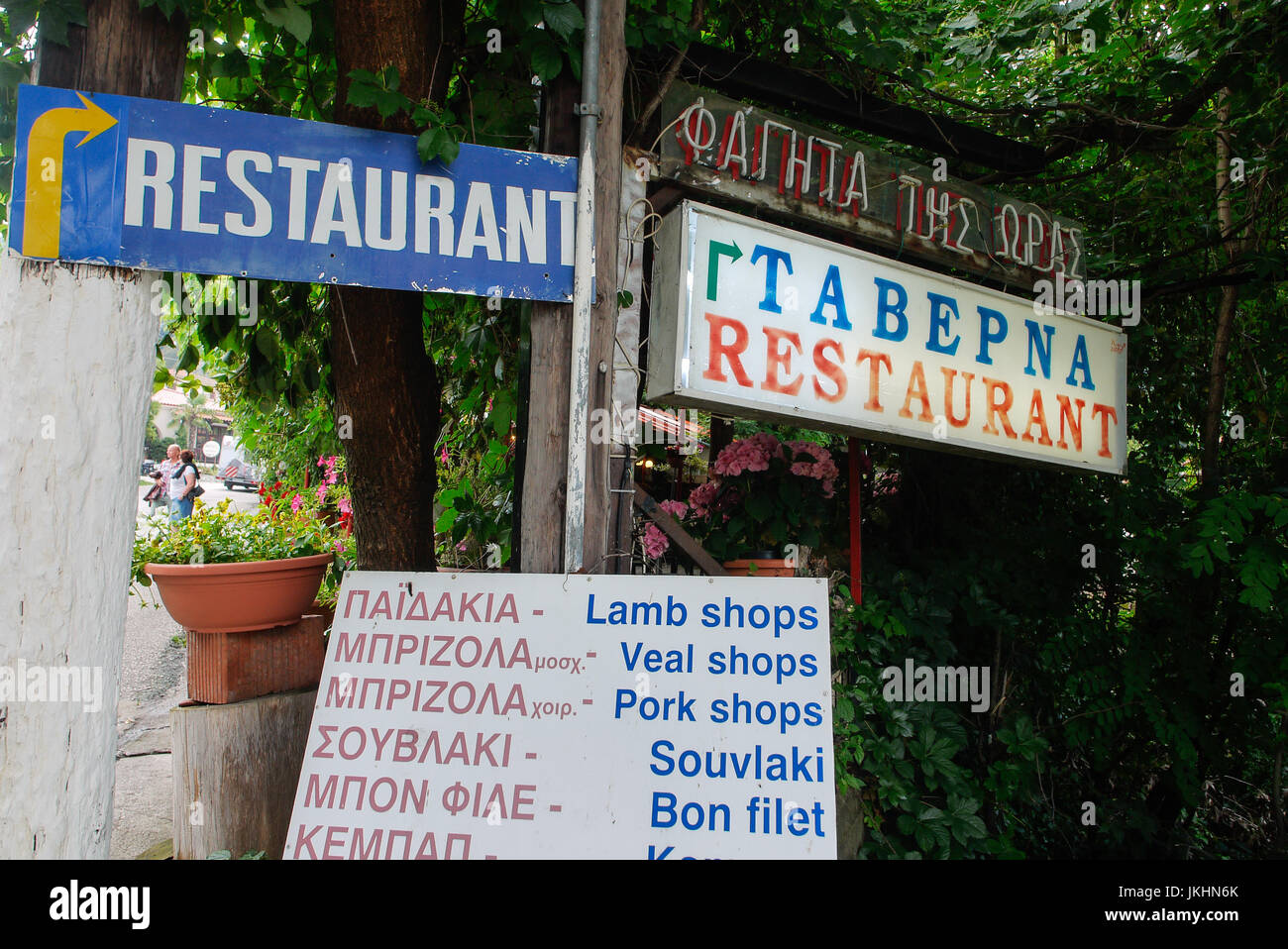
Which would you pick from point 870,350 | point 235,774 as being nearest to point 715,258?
point 870,350

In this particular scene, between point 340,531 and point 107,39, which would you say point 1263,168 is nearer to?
point 107,39

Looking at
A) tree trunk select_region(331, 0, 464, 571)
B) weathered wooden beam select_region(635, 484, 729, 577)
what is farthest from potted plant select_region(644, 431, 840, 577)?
tree trunk select_region(331, 0, 464, 571)

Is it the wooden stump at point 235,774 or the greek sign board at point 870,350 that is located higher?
the greek sign board at point 870,350

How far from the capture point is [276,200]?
214cm

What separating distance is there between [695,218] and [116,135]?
1579 millimetres

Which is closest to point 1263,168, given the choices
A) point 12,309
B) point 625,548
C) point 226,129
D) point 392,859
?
point 625,548

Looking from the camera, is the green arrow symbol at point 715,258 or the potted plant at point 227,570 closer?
the green arrow symbol at point 715,258

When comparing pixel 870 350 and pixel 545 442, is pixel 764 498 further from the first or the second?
pixel 545 442

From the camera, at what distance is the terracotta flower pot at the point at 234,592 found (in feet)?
8.75

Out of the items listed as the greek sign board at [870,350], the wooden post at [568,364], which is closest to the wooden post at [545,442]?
the wooden post at [568,364]

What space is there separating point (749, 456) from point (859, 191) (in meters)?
1.16

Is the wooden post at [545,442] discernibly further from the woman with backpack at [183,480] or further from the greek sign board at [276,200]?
the woman with backpack at [183,480]

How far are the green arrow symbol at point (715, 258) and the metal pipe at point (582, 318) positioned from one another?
36cm

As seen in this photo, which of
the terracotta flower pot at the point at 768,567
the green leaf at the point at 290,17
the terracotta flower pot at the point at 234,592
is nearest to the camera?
the green leaf at the point at 290,17
